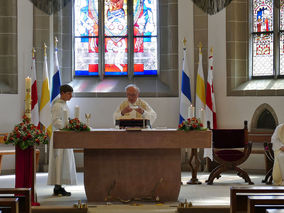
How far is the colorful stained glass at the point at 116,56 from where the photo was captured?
1434cm

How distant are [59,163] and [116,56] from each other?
5.69 meters

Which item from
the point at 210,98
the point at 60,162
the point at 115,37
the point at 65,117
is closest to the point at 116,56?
the point at 115,37

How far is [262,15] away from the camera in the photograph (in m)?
13.8

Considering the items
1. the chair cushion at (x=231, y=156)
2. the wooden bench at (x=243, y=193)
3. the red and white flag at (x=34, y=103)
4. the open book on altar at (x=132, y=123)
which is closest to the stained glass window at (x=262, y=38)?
the chair cushion at (x=231, y=156)

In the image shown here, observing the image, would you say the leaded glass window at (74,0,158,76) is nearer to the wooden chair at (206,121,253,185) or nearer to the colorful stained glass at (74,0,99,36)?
the colorful stained glass at (74,0,99,36)

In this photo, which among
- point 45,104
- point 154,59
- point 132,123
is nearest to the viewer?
point 132,123

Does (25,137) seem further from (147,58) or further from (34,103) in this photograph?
(147,58)

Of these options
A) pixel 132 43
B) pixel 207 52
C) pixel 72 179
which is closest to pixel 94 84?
pixel 132 43

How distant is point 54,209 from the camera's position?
715 cm

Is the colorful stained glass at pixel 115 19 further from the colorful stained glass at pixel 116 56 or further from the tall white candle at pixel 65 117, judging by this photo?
the tall white candle at pixel 65 117

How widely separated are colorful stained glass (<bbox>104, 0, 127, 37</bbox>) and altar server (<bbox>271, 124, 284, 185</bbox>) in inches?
207

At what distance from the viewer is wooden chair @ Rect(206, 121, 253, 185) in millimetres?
10766

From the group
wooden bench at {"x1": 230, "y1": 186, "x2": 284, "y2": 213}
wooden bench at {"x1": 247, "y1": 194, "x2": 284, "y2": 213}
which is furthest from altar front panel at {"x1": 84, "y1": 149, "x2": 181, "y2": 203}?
wooden bench at {"x1": 247, "y1": 194, "x2": 284, "y2": 213}

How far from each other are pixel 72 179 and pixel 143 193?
130 cm
